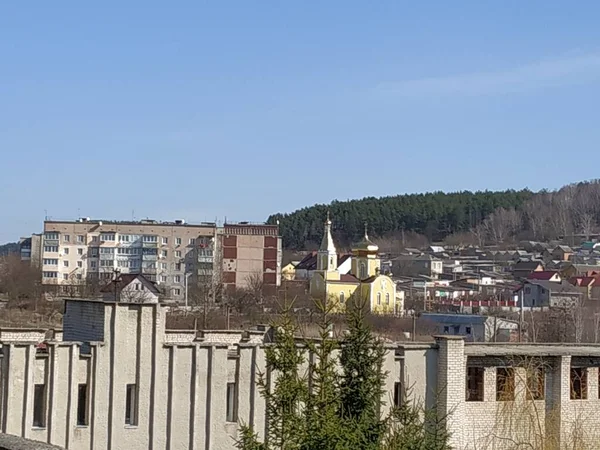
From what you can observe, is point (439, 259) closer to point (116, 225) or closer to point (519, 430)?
point (116, 225)

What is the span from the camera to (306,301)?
8856cm

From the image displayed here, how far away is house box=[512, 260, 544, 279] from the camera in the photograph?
6299 inches

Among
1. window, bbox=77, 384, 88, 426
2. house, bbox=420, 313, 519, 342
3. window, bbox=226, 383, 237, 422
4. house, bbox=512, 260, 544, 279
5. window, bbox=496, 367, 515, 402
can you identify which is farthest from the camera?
house, bbox=512, 260, 544, 279

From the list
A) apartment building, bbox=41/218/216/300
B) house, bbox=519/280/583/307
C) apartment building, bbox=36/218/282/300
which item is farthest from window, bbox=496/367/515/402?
apartment building, bbox=41/218/216/300

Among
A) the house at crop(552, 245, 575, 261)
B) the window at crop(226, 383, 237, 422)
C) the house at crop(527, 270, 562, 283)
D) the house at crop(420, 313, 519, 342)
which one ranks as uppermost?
the house at crop(552, 245, 575, 261)

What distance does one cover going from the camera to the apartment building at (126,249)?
365 ft

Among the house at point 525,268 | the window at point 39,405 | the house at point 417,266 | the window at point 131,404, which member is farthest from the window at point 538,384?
the house at point 417,266

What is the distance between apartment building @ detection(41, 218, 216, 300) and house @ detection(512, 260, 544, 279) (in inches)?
2350

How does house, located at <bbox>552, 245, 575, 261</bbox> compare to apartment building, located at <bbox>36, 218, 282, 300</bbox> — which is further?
house, located at <bbox>552, 245, 575, 261</bbox>

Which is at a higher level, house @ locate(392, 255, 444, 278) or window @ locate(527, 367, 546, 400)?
house @ locate(392, 255, 444, 278)

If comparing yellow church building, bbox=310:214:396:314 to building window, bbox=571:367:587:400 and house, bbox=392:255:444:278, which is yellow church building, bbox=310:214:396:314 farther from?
building window, bbox=571:367:587:400

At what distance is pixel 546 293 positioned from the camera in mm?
111625

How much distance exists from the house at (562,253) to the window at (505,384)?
15464cm

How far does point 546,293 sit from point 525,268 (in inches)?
2127
